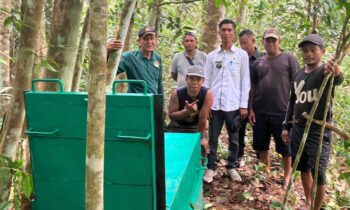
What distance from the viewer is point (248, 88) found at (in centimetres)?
475

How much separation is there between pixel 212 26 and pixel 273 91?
88.8 inches

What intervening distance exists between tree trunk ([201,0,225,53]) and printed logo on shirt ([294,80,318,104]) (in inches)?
112

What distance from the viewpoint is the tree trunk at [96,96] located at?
1.70m

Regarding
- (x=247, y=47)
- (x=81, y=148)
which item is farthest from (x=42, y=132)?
(x=247, y=47)

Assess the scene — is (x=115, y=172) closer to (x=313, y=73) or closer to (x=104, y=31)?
(x=104, y=31)

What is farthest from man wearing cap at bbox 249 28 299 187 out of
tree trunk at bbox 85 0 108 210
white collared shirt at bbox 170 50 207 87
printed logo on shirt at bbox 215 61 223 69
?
tree trunk at bbox 85 0 108 210

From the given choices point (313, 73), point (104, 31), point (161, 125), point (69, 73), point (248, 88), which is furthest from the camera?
point (248, 88)

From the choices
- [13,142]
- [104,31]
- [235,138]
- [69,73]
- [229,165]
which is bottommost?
[229,165]

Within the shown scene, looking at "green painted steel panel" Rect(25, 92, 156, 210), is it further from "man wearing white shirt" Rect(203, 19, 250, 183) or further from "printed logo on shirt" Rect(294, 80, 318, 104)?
"man wearing white shirt" Rect(203, 19, 250, 183)

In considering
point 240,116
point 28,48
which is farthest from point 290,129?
point 28,48

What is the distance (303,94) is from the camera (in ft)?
12.5

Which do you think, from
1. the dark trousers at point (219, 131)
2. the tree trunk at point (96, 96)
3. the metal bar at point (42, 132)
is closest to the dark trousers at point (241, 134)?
the dark trousers at point (219, 131)

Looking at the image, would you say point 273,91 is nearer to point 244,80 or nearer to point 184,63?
point 244,80

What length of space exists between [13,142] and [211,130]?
8.88 ft
